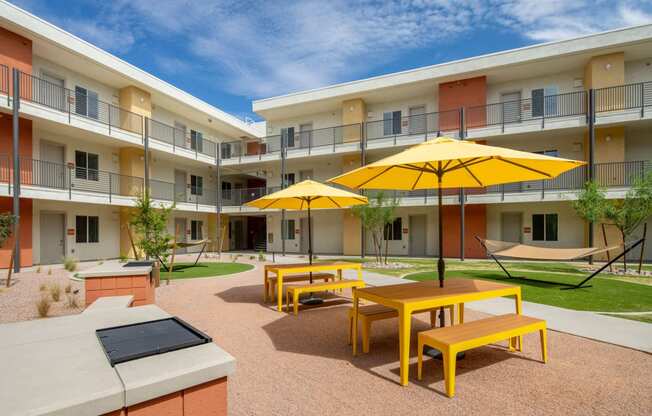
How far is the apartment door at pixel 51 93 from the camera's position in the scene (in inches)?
579

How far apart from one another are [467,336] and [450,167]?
2.43 metres

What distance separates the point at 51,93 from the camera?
15281 millimetres

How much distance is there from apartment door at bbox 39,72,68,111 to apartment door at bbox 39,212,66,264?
4.81 metres

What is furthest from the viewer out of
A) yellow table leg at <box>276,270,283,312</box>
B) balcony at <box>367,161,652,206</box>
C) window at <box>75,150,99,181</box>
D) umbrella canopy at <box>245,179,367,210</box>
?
window at <box>75,150,99,181</box>

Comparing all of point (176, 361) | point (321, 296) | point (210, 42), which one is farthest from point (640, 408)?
point (210, 42)

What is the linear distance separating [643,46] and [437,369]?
1953 cm

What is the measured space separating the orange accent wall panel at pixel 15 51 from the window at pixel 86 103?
7.97 ft

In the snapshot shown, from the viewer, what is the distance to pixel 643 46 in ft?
51.0

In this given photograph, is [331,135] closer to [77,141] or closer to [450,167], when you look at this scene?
[77,141]

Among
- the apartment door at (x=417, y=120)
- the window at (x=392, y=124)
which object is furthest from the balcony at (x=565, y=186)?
the window at (x=392, y=124)

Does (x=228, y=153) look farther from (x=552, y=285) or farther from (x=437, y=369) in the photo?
(x=437, y=369)

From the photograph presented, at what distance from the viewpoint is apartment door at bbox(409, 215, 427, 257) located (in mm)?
20453

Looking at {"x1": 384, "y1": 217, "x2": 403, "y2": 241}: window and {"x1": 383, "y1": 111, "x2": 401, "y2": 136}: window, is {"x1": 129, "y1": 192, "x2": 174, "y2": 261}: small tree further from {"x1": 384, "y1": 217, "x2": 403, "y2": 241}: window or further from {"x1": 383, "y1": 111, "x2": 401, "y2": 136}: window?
{"x1": 383, "y1": 111, "x2": 401, "y2": 136}: window

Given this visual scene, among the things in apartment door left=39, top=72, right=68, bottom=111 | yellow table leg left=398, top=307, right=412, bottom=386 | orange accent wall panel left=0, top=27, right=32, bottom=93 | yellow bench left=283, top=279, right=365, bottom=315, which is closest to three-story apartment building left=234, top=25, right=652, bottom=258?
apartment door left=39, top=72, right=68, bottom=111
